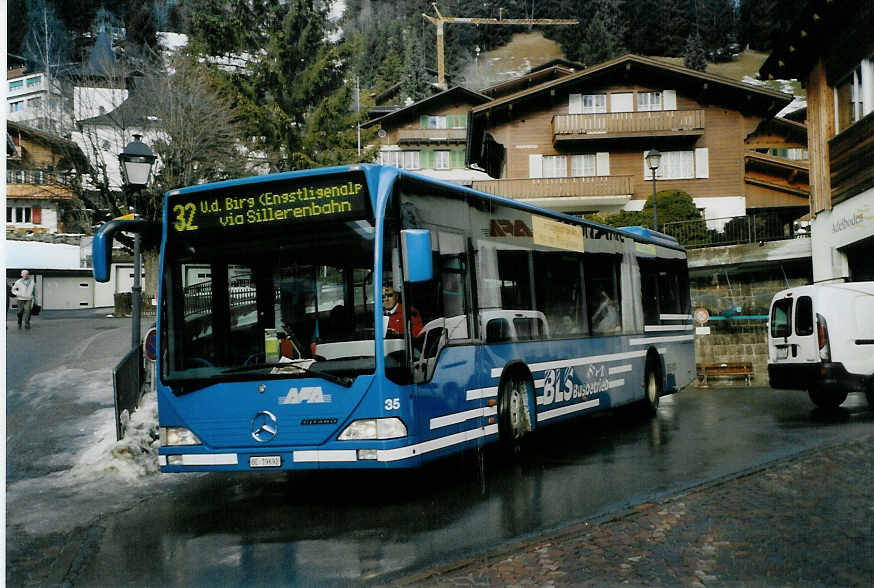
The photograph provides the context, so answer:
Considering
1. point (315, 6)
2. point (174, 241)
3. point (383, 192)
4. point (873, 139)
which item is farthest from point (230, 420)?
point (315, 6)

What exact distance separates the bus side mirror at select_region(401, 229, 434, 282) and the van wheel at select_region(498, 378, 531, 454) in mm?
2562

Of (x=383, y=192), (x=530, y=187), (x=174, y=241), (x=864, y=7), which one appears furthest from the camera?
(x=530, y=187)

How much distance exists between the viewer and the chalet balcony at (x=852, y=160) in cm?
1931

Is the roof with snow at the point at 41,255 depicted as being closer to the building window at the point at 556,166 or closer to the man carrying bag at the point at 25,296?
the man carrying bag at the point at 25,296

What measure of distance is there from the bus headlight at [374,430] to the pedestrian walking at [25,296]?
21.1 m

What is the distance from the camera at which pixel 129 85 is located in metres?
41.2

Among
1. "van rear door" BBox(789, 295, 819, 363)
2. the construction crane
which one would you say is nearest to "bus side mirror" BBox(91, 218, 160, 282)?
"van rear door" BBox(789, 295, 819, 363)

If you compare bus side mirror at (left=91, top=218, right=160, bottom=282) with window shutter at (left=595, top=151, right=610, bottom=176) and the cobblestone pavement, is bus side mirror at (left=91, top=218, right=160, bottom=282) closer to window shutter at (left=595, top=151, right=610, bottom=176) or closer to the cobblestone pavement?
the cobblestone pavement

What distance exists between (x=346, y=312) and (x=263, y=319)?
31.0 inches

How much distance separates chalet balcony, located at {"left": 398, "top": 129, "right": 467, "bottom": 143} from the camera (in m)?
60.8

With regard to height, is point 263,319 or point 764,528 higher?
point 263,319

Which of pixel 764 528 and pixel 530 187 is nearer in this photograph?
pixel 764 528

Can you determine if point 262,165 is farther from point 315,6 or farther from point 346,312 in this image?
point 346,312

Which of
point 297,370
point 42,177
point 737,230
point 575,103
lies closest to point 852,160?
point 737,230
